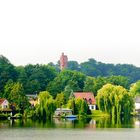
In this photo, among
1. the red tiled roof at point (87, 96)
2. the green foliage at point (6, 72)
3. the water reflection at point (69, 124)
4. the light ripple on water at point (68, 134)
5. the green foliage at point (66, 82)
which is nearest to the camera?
the light ripple on water at point (68, 134)

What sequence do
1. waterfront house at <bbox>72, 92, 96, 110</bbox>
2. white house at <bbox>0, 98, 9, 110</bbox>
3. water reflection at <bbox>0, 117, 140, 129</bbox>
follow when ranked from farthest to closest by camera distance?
1. waterfront house at <bbox>72, 92, 96, 110</bbox>
2. white house at <bbox>0, 98, 9, 110</bbox>
3. water reflection at <bbox>0, 117, 140, 129</bbox>

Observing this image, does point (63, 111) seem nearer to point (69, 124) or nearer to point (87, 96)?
point (87, 96)

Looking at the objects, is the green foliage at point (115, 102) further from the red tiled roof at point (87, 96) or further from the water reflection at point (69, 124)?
the red tiled roof at point (87, 96)

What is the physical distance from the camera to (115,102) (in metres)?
76.4

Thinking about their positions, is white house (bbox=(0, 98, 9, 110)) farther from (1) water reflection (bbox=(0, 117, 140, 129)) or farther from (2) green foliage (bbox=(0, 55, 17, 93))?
(1) water reflection (bbox=(0, 117, 140, 129))

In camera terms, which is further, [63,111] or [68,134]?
[63,111]

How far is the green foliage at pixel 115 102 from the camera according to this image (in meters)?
76.3

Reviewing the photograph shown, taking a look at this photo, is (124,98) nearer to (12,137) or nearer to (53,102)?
(53,102)

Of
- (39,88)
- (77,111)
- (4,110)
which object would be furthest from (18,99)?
(39,88)

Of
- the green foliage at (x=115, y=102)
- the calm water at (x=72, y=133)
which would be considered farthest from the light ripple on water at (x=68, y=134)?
the green foliage at (x=115, y=102)

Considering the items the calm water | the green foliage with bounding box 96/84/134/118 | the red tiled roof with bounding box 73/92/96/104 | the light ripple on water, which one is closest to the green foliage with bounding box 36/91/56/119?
the green foliage with bounding box 96/84/134/118

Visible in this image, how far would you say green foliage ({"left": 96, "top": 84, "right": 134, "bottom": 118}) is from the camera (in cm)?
7633

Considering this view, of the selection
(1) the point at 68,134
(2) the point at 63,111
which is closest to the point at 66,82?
(2) the point at 63,111

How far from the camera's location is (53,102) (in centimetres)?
7725
